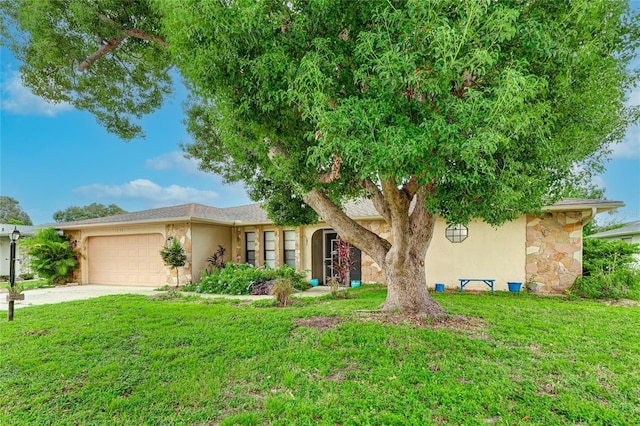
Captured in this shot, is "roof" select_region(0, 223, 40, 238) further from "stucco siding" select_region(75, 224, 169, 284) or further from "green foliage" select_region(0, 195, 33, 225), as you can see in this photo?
"green foliage" select_region(0, 195, 33, 225)

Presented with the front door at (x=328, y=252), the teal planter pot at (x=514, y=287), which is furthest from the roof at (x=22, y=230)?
the teal planter pot at (x=514, y=287)

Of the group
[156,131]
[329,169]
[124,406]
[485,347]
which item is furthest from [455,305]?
[156,131]

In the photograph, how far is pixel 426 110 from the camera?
3635mm

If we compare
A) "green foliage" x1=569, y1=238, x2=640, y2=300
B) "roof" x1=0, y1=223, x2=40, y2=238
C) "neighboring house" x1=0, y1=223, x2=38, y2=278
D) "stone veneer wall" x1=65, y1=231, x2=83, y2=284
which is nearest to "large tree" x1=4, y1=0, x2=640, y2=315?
"green foliage" x1=569, y1=238, x2=640, y2=300

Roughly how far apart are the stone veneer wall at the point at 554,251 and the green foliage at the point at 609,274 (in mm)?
340

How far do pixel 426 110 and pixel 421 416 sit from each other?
9.99 feet

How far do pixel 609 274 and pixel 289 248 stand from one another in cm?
918

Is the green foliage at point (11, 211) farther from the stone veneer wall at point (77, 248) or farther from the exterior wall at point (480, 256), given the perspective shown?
the exterior wall at point (480, 256)

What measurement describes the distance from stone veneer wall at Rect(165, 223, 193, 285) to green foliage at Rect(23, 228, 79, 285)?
4.43m

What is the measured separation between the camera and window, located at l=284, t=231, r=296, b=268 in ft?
38.8

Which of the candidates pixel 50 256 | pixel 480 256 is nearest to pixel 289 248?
pixel 480 256

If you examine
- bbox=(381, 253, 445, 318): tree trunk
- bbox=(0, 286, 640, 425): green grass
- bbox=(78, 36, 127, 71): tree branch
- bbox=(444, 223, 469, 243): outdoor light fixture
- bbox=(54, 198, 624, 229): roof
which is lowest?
bbox=(0, 286, 640, 425): green grass

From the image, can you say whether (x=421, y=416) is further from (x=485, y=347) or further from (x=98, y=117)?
(x=98, y=117)

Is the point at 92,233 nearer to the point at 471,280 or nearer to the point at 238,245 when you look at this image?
the point at 238,245
